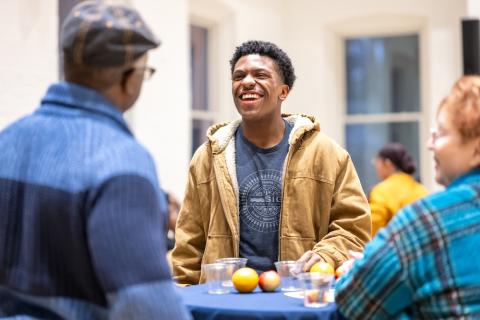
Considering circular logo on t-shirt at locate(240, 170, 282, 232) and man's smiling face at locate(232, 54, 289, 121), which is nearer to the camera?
circular logo on t-shirt at locate(240, 170, 282, 232)

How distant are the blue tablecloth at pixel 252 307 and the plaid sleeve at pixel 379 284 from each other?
164 mm

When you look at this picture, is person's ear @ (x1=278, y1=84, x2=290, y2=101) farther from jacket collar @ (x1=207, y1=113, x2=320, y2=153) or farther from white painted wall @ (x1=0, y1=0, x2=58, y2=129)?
white painted wall @ (x1=0, y1=0, x2=58, y2=129)

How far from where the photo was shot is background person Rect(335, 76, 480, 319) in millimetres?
1819

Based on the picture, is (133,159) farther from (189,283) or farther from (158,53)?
(158,53)

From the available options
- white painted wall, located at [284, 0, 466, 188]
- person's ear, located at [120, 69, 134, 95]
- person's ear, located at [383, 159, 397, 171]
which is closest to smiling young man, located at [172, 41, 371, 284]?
person's ear, located at [120, 69, 134, 95]

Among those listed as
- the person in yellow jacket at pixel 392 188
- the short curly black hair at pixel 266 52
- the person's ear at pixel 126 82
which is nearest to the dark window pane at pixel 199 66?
the person in yellow jacket at pixel 392 188

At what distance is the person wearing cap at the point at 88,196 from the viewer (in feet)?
4.75

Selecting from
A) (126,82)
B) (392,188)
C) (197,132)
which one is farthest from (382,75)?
(126,82)

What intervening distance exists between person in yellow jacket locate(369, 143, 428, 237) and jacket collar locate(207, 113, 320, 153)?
2.69 m

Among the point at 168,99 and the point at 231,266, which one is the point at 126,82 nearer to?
the point at 231,266

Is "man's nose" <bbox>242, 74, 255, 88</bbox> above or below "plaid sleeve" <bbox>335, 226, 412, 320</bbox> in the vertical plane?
above

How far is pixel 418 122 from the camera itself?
9.08 meters

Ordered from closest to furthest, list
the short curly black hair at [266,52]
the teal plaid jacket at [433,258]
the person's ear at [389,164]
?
the teal plaid jacket at [433,258], the short curly black hair at [266,52], the person's ear at [389,164]

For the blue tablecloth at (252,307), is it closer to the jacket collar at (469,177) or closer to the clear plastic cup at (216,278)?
the clear plastic cup at (216,278)
